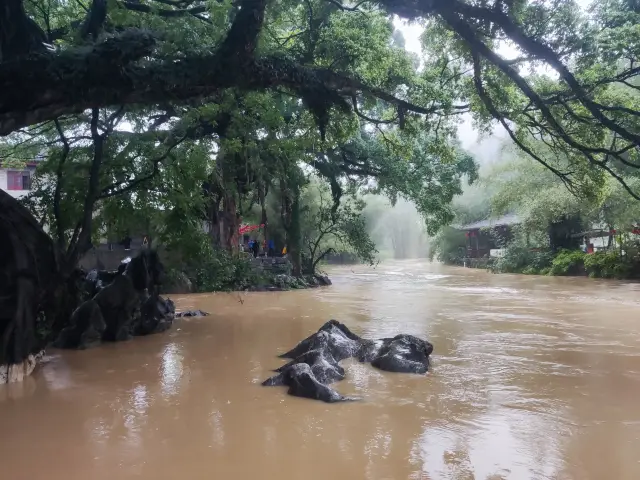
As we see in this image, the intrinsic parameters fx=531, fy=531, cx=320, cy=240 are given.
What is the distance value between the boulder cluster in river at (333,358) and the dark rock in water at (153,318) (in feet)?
12.2

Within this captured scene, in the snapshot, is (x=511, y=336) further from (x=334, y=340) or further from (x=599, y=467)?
(x=599, y=467)

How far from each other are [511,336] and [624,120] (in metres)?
4.83

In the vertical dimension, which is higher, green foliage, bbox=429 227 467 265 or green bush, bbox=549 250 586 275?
green foliage, bbox=429 227 467 265

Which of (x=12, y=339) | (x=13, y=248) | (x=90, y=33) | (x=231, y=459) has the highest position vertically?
(x=90, y=33)

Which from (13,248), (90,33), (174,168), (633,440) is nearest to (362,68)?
(174,168)

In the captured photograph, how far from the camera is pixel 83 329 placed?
8.84m

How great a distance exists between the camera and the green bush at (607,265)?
73.5ft

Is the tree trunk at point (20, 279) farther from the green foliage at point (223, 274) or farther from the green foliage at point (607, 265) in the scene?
the green foliage at point (607, 265)

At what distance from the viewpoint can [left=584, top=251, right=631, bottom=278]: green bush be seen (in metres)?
22.4

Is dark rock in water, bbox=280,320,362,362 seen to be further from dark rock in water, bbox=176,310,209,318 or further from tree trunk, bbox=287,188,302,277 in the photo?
tree trunk, bbox=287,188,302,277

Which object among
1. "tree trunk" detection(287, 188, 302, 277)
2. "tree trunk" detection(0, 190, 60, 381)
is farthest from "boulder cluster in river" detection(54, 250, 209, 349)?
"tree trunk" detection(287, 188, 302, 277)

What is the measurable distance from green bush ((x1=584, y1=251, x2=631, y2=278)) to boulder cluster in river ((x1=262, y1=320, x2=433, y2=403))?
18521 millimetres

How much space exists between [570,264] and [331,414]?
23.8 meters

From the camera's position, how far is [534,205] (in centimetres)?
2561
